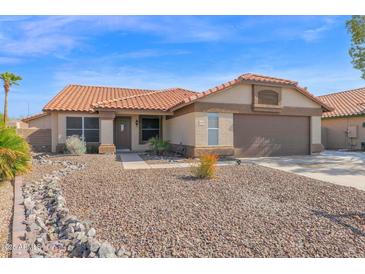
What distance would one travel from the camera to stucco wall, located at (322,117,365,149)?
20125mm

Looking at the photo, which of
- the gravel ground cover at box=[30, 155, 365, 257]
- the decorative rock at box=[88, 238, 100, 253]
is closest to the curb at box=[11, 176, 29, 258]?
the decorative rock at box=[88, 238, 100, 253]

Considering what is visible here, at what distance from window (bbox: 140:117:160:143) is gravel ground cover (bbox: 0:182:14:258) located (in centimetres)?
1133

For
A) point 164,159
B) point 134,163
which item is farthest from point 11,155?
point 164,159

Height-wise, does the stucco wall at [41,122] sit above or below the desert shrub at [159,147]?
above

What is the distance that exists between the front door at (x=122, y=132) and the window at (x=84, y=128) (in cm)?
141

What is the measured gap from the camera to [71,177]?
341 inches

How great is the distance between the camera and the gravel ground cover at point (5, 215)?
12.3 feet

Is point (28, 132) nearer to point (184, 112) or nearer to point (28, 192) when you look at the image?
point (184, 112)

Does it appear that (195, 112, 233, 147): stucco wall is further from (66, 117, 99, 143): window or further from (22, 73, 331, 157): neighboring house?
(66, 117, 99, 143): window

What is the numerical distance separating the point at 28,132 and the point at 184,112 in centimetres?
1154

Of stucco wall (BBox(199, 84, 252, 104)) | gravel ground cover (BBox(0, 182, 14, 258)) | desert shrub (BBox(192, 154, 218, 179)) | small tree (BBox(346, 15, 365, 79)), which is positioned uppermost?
small tree (BBox(346, 15, 365, 79))

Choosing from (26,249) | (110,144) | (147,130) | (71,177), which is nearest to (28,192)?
(71,177)

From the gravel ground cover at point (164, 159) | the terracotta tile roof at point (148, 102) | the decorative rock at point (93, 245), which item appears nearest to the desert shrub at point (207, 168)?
the gravel ground cover at point (164, 159)

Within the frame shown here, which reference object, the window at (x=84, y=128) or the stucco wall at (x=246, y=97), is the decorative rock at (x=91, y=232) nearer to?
the stucco wall at (x=246, y=97)
